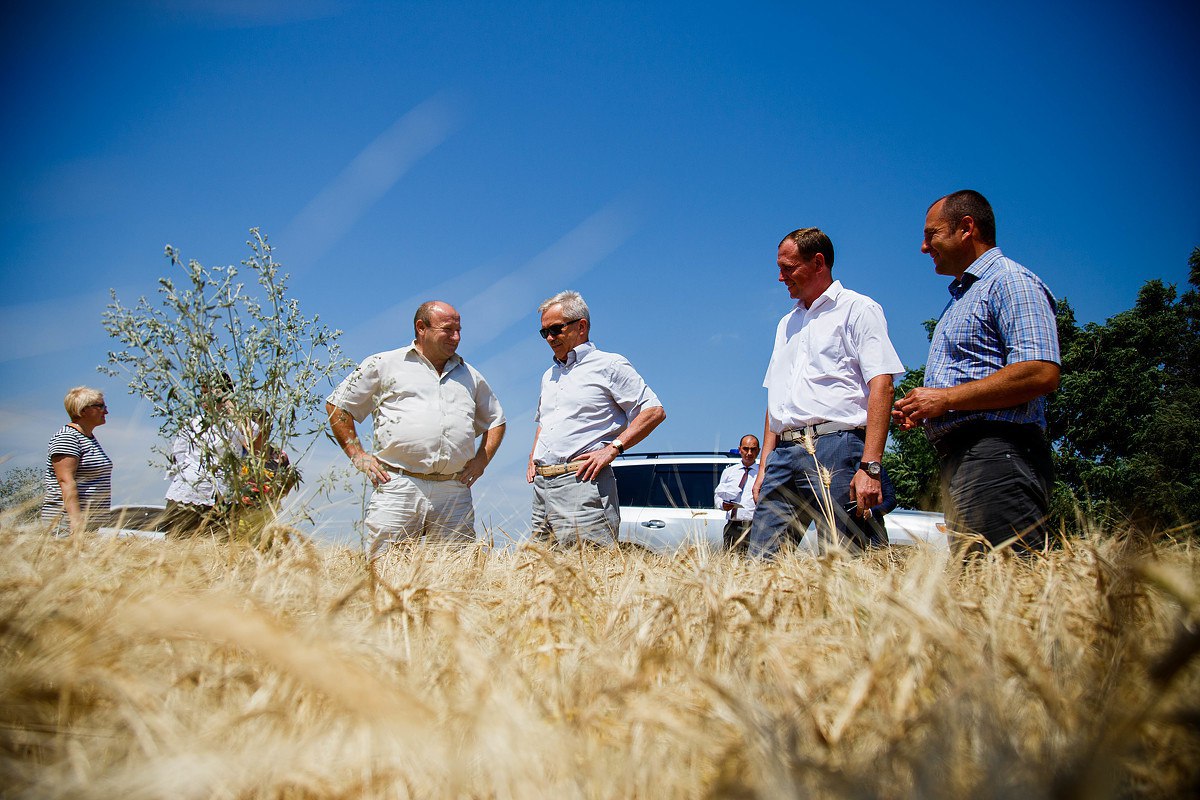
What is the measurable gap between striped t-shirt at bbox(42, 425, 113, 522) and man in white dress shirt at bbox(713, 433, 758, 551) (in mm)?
6015

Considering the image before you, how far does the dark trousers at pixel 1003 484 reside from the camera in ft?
8.45

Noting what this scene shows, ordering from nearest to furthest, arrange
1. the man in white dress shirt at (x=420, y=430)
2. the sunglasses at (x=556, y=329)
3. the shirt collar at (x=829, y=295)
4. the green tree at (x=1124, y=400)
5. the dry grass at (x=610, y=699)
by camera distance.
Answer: the dry grass at (x=610, y=699) → the shirt collar at (x=829, y=295) → the man in white dress shirt at (x=420, y=430) → the sunglasses at (x=556, y=329) → the green tree at (x=1124, y=400)

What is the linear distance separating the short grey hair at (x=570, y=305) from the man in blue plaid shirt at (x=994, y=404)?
8.30 ft

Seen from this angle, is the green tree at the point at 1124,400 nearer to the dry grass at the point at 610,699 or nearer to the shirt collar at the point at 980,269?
the shirt collar at the point at 980,269

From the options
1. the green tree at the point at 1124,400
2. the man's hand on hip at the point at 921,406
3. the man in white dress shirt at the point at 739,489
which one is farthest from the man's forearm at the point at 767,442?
the green tree at the point at 1124,400

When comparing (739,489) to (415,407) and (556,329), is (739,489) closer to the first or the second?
(556,329)

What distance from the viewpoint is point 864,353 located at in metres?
3.34

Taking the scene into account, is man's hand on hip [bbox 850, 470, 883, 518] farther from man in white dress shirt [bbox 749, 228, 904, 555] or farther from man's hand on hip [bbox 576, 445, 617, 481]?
man's hand on hip [bbox 576, 445, 617, 481]

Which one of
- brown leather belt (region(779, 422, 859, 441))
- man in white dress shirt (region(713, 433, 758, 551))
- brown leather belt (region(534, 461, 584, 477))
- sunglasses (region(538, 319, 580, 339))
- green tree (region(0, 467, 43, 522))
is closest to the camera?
green tree (region(0, 467, 43, 522))

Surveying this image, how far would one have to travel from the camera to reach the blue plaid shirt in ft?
8.66

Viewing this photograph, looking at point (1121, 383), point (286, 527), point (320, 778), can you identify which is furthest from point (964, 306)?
point (1121, 383)

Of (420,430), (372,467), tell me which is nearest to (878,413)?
(420,430)

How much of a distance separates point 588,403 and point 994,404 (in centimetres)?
258

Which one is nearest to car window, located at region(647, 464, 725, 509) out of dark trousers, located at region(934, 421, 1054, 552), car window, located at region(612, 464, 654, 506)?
car window, located at region(612, 464, 654, 506)
